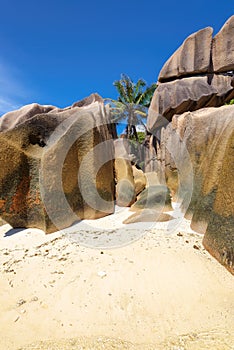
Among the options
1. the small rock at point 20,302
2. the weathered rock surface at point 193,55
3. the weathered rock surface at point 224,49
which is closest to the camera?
the small rock at point 20,302

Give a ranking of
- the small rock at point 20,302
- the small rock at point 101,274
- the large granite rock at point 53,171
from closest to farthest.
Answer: the small rock at point 20,302, the small rock at point 101,274, the large granite rock at point 53,171

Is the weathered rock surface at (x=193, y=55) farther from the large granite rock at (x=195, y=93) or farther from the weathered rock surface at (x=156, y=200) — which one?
the weathered rock surface at (x=156, y=200)

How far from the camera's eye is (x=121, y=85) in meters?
16.5

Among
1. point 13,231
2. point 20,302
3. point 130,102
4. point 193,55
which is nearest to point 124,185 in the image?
point 13,231

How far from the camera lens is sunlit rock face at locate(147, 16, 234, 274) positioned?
2.19m

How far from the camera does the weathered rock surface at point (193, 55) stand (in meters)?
8.89

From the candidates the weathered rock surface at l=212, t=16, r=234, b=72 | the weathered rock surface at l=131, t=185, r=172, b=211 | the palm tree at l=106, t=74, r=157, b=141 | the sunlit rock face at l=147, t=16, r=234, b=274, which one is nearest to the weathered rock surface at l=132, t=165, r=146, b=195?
the sunlit rock face at l=147, t=16, r=234, b=274

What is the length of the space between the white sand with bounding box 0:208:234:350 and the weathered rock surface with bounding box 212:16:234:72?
8.81m

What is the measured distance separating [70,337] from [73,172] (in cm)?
226

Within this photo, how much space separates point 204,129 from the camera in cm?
366

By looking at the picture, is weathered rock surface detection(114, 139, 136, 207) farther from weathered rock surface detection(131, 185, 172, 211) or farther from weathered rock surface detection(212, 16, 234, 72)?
weathered rock surface detection(212, 16, 234, 72)

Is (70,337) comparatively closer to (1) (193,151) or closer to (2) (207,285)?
(2) (207,285)

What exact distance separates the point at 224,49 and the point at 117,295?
10064 mm

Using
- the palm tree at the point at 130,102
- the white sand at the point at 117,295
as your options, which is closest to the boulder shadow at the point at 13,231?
the white sand at the point at 117,295
